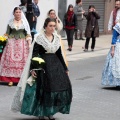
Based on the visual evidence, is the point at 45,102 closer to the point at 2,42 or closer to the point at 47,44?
the point at 47,44

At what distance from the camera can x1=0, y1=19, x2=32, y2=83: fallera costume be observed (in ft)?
45.8

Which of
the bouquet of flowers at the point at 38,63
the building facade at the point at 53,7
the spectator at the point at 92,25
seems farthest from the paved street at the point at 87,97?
the spectator at the point at 92,25

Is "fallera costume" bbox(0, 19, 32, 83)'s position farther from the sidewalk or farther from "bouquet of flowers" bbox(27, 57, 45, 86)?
the sidewalk

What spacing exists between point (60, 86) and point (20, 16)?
15.2ft

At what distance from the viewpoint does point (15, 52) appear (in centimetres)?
1401

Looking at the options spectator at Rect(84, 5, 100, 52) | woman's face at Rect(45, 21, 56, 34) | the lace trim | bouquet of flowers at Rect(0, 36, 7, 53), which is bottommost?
spectator at Rect(84, 5, 100, 52)

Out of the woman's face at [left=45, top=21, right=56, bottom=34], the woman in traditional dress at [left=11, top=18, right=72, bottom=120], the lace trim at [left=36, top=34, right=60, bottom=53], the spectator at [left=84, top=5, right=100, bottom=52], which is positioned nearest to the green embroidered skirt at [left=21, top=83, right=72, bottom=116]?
the woman in traditional dress at [left=11, top=18, right=72, bottom=120]

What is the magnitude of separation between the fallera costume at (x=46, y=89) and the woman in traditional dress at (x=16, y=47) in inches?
163

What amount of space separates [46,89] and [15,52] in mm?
4612

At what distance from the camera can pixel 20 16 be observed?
13.9 meters

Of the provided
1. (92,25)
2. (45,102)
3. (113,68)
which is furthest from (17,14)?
(92,25)

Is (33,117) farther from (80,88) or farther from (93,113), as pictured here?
(80,88)

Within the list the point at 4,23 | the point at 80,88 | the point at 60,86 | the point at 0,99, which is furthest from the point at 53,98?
the point at 4,23

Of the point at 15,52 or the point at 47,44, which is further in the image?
the point at 15,52
